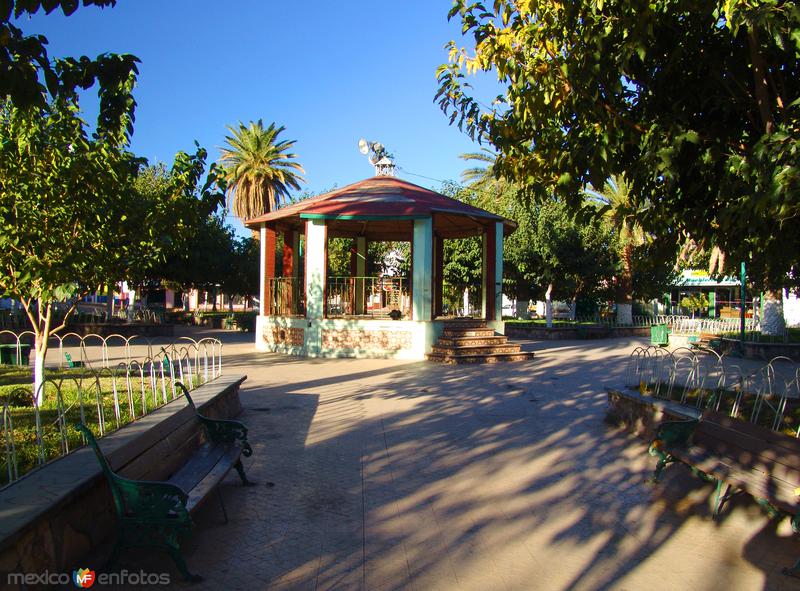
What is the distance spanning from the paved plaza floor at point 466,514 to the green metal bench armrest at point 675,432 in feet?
1.57

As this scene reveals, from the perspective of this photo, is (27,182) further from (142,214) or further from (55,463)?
(55,463)

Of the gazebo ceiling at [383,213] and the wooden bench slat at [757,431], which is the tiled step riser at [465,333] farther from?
the wooden bench slat at [757,431]

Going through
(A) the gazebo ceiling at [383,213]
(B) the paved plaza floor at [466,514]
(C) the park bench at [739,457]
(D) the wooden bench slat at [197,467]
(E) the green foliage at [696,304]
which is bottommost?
(B) the paved plaza floor at [466,514]

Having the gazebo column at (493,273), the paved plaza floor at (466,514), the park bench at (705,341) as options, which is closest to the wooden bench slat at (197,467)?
the paved plaza floor at (466,514)

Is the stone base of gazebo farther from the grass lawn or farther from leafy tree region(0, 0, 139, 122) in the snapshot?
leafy tree region(0, 0, 139, 122)

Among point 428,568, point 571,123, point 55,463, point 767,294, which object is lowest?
point 428,568

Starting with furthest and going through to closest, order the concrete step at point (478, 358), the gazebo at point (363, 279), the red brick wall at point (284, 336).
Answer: the red brick wall at point (284, 336) < the gazebo at point (363, 279) < the concrete step at point (478, 358)

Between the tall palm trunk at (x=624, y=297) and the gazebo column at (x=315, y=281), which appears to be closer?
the gazebo column at (x=315, y=281)

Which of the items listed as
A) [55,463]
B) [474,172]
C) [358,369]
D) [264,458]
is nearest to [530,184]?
[264,458]

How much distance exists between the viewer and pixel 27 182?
702cm

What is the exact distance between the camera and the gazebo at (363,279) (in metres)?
17.8

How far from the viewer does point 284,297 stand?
2042 centimetres

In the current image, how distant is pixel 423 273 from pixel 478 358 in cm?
293

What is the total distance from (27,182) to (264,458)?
420 centimetres
